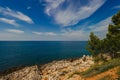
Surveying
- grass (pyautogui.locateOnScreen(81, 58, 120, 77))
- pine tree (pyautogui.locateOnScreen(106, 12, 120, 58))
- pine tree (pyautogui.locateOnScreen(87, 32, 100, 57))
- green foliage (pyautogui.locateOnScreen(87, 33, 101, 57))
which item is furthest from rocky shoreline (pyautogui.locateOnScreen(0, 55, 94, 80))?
pine tree (pyautogui.locateOnScreen(106, 12, 120, 58))

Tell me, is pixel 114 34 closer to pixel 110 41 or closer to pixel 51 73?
pixel 110 41

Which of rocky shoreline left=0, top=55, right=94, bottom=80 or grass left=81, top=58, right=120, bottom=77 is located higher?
grass left=81, top=58, right=120, bottom=77

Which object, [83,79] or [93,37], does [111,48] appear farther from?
[83,79]

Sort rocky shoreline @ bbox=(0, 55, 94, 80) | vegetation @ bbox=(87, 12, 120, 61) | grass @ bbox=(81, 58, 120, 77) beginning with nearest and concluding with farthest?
1. grass @ bbox=(81, 58, 120, 77)
2. rocky shoreline @ bbox=(0, 55, 94, 80)
3. vegetation @ bbox=(87, 12, 120, 61)

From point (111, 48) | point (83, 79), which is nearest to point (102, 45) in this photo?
point (111, 48)

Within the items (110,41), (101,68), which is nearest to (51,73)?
(110,41)

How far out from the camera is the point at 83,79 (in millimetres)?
18016

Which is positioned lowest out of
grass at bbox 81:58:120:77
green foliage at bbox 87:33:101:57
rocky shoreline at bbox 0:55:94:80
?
rocky shoreline at bbox 0:55:94:80

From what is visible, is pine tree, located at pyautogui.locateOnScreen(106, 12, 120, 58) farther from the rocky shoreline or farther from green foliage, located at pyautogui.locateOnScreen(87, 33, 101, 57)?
the rocky shoreline

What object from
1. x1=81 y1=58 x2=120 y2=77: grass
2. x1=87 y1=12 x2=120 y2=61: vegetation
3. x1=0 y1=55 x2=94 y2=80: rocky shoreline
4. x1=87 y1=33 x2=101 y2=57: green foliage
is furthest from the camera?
x1=87 y1=33 x2=101 y2=57: green foliage

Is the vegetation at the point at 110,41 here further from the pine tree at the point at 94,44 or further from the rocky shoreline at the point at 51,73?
the rocky shoreline at the point at 51,73

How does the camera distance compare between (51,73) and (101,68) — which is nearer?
(101,68)

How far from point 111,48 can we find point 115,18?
772 centimetres

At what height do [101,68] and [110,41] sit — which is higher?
[110,41]
